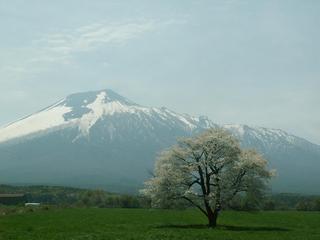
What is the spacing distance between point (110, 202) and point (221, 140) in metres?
67.1

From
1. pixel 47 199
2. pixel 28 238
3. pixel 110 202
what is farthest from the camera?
pixel 47 199

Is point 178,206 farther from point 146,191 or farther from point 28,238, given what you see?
point 28,238

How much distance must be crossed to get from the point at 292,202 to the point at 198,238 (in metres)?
111

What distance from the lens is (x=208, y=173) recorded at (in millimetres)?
48625

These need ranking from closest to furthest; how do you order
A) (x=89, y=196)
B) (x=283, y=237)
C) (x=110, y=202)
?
(x=283, y=237) → (x=110, y=202) → (x=89, y=196)

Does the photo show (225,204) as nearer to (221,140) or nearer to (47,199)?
(221,140)

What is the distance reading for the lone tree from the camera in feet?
156

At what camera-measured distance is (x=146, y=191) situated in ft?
163

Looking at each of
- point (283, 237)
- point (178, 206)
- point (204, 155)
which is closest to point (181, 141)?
point (204, 155)

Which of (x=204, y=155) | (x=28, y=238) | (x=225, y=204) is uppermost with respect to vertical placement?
(x=204, y=155)

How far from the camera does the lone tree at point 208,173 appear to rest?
156 ft

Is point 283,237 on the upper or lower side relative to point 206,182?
lower

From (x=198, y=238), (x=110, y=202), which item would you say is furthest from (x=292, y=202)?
(x=198, y=238)

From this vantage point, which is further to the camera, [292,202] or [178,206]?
[292,202]
